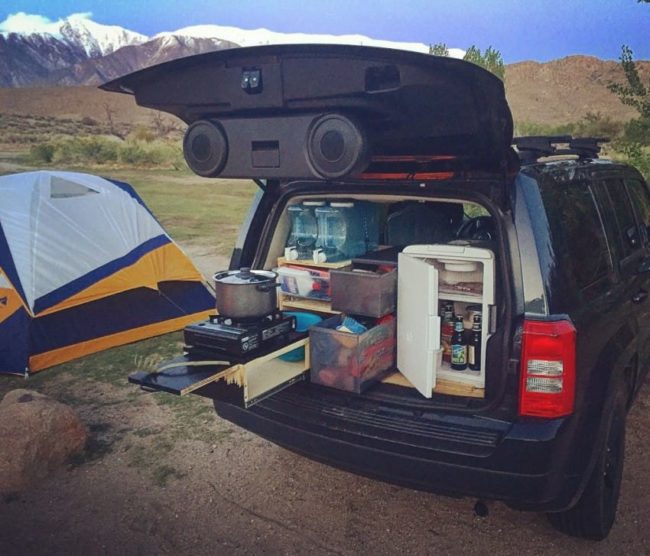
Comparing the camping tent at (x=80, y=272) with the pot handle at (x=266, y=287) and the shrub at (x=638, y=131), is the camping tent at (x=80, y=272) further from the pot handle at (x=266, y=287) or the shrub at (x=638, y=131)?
the shrub at (x=638, y=131)

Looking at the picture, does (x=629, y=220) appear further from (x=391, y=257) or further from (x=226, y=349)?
(x=226, y=349)

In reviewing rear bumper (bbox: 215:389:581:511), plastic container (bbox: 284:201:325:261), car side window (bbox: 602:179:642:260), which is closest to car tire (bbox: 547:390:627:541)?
rear bumper (bbox: 215:389:581:511)

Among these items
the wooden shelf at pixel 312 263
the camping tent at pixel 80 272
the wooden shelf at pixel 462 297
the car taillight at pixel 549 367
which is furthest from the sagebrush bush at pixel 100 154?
the car taillight at pixel 549 367

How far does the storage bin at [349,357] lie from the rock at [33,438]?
175cm

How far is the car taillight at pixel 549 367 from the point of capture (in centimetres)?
228

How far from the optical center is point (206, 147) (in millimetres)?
2750

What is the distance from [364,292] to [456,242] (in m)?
0.52

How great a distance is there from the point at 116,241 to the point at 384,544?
159 inches

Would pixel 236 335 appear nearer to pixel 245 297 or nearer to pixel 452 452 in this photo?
pixel 245 297

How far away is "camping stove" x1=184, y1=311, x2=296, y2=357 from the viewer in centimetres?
254

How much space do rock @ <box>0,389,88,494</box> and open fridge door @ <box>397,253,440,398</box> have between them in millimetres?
2126

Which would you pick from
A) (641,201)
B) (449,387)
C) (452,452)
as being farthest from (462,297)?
(641,201)

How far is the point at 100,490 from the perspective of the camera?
3275 millimetres

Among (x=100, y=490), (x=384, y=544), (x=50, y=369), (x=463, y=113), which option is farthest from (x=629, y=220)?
(x=50, y=369)
